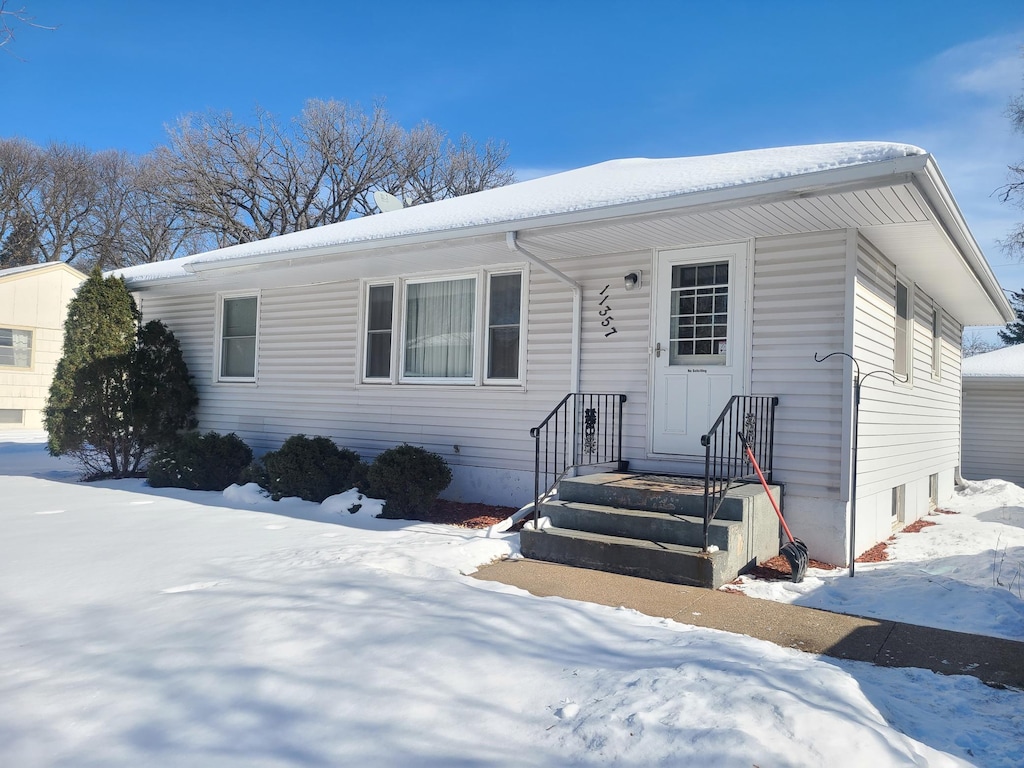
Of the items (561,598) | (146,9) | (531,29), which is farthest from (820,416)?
(531,29)

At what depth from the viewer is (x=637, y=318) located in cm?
715

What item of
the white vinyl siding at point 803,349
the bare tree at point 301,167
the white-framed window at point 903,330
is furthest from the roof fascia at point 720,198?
the bare tree at point 301,167

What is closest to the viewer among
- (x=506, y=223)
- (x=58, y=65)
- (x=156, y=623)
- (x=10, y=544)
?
(x=156, y=623)

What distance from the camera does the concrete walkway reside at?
12.5ft

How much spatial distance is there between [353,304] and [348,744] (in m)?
7.25

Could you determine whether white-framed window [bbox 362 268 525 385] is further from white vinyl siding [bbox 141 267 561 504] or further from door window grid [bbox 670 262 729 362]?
door window grid [bbox 670 262 729 362]

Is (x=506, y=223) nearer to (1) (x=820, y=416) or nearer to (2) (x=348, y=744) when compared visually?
(1) (x=820, y=416)

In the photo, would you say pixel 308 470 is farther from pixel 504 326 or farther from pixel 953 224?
pixel 953 224

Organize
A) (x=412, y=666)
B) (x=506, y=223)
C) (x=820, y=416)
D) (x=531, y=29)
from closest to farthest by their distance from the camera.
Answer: (x=412, y=666), (x=820, y=416), (x=506, y=223), (x=531, y=29)

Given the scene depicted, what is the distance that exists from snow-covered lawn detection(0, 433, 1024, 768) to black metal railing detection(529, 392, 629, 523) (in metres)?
2.59

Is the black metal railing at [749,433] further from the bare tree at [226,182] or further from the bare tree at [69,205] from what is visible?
the bare tree at [69,205]

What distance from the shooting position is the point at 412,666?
3176mm

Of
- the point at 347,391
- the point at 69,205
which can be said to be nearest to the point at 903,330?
the point at 347,391

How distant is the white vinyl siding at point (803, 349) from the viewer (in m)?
6.11
